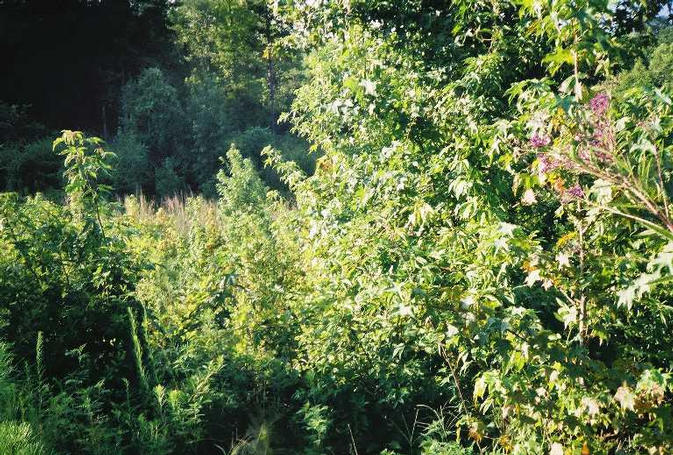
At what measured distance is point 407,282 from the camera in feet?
8.45

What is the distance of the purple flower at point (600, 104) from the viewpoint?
2.23 meters

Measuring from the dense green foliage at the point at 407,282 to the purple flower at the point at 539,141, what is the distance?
0.01m

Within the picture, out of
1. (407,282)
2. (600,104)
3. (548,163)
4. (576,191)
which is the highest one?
(600,104)

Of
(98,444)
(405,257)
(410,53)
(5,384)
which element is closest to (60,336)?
(5,384)

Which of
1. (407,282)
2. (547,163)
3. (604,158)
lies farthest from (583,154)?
(407,282)

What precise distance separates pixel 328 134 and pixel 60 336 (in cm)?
239

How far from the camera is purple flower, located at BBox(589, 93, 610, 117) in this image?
2229 millimetres

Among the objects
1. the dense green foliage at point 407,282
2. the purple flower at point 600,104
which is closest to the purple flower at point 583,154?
the dense green foliage at point 407,282

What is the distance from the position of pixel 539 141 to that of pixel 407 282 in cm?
85

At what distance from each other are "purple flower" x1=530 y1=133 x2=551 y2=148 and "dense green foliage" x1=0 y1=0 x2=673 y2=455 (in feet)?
0.05

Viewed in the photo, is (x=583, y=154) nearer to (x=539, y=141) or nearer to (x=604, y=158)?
(x=604, y=158)

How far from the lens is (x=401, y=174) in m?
3.30

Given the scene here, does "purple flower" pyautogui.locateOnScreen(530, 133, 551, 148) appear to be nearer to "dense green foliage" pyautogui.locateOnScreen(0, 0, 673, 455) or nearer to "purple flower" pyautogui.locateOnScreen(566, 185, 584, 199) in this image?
"dense green foliage" pyautogui.locateOnScreen(0, 0, 673, 455)

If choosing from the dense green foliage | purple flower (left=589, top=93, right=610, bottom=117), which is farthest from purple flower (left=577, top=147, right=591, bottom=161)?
purple flower (left=589, top=93, right=610, bottom=117)
